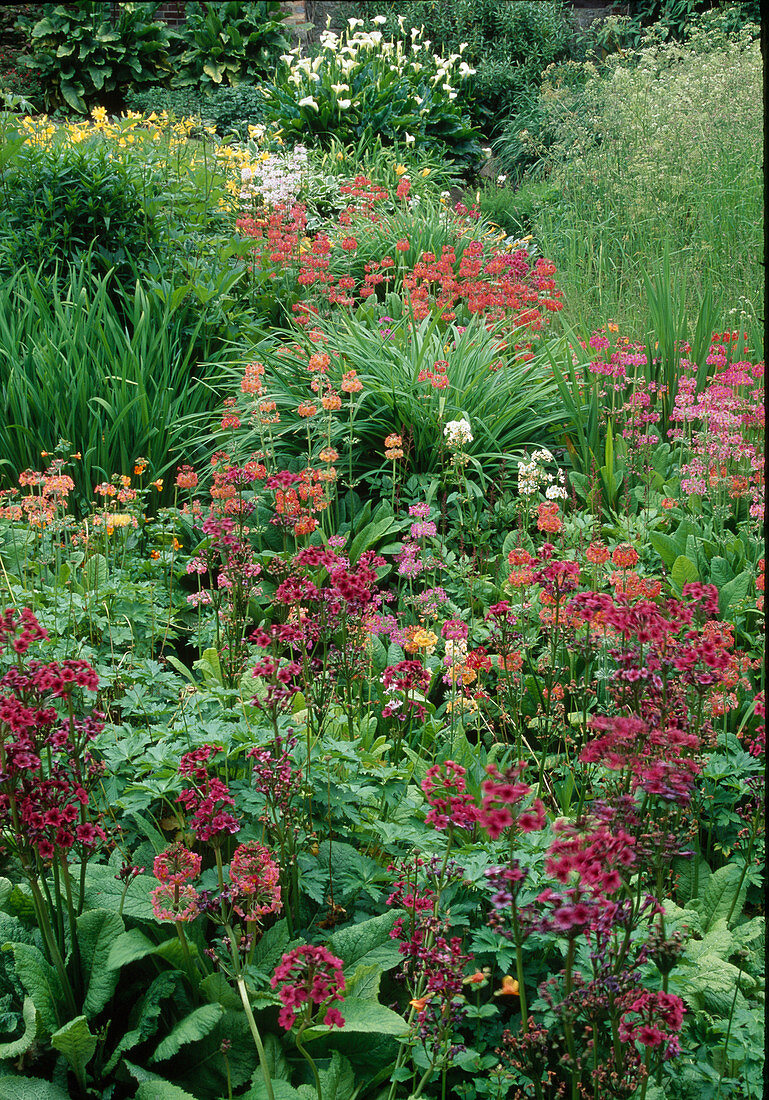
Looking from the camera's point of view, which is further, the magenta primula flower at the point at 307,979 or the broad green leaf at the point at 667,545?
the broad green leaf at the point at 667,545

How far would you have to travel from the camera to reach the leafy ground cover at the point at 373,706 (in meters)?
1.46

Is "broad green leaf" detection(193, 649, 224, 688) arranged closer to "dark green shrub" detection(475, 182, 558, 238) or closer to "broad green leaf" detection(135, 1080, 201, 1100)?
"broad green leaf" detection(135, 1080, 201, 1100)

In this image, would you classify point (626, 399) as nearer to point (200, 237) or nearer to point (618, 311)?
point (618, 311)

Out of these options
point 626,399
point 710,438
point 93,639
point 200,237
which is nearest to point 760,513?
point 710,438

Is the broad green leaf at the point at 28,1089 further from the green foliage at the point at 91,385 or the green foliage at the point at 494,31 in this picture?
the green foliage at the point at 494,31

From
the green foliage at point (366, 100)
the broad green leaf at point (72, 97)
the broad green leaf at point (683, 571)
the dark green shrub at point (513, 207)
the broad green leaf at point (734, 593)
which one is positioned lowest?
the broad green leaf at point (734, 593)

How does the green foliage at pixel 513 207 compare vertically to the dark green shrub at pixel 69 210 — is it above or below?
above

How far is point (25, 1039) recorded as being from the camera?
159 cm

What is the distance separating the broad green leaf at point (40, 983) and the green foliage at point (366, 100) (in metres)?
9.08

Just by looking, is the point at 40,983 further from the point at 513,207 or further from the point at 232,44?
the point at 232,44

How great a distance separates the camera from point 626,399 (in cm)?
441

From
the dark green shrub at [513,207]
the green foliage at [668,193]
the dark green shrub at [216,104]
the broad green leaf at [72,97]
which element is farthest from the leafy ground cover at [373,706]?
the broad green leaf at [72,97]

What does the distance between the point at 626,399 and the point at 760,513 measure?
160 cm

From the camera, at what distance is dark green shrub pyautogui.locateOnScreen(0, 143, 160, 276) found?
520 centimetres
